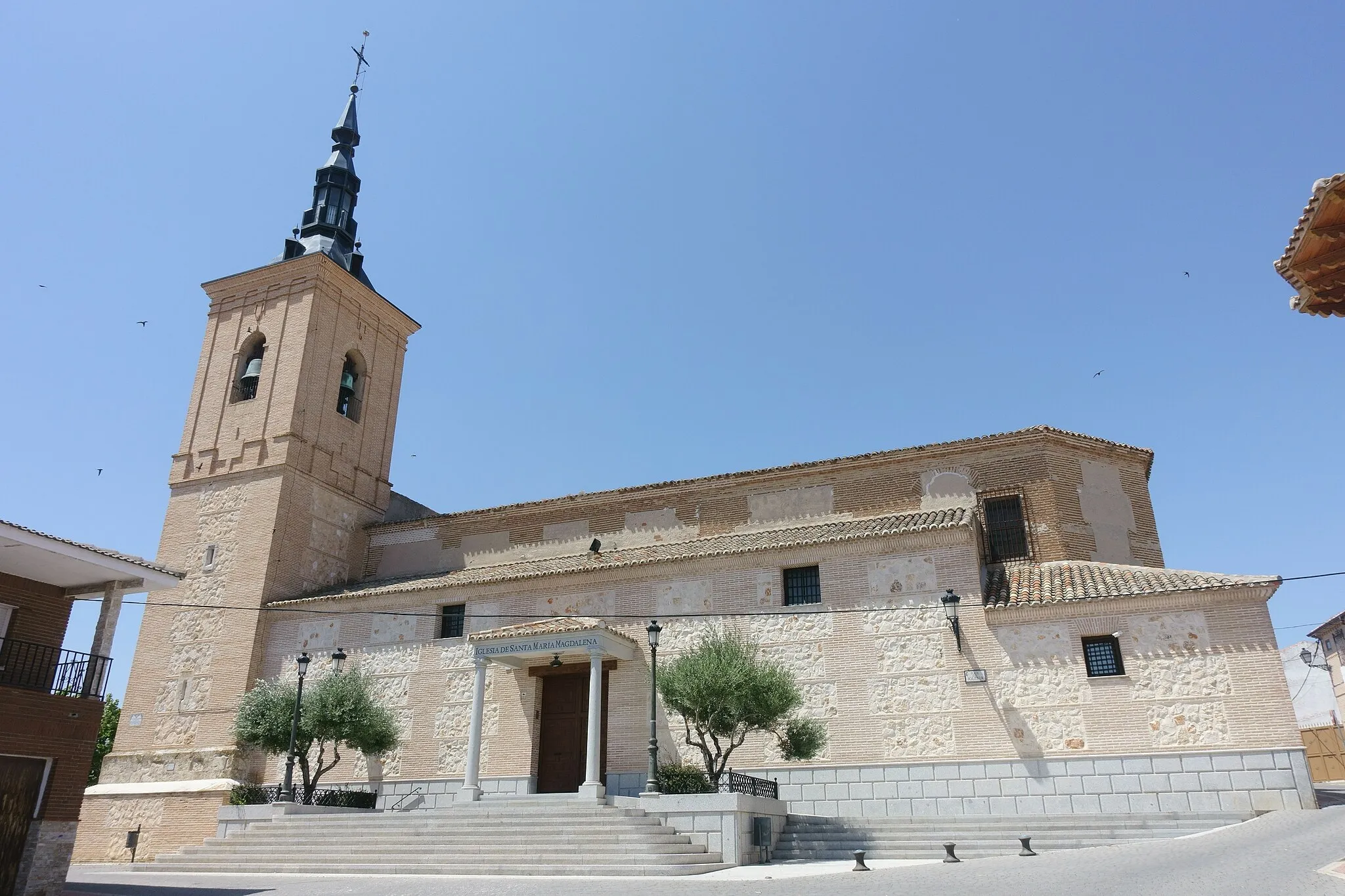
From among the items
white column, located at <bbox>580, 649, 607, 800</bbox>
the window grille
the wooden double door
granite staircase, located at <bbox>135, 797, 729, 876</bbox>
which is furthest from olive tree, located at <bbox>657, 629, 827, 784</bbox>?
the window grille

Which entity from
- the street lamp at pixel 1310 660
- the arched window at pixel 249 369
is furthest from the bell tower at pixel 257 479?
the street lamp at pixel 1310 660

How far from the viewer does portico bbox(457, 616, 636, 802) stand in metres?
16.8

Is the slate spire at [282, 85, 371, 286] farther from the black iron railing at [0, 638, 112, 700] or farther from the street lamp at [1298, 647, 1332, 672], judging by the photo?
the street lamp at [1298, 647, 1332, 672]

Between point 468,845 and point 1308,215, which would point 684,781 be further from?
point 1308,215

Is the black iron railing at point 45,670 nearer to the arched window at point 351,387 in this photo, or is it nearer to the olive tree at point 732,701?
the olive tree at point 732,701

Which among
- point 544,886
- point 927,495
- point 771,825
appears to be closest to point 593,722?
point 771,825

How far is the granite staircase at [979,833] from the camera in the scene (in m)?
12.7

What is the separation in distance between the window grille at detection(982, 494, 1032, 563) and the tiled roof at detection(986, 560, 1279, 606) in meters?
0.45

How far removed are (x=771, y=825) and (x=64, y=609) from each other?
10517mm

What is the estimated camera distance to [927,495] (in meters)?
19.8

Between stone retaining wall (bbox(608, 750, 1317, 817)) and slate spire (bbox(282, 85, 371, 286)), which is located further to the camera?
slate spire (bbox(282, 85, 371, 286))

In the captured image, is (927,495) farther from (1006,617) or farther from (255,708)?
(255,708)

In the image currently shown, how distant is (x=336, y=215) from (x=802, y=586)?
1901cm

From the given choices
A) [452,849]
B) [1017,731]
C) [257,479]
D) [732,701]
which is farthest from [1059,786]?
[257,479]
